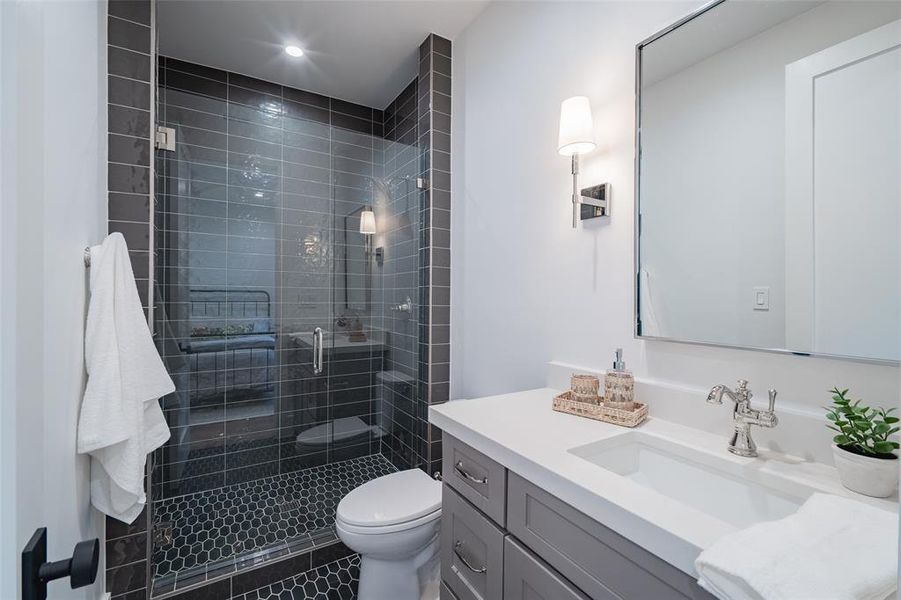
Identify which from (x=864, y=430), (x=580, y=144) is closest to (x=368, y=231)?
(x=580, y=144)

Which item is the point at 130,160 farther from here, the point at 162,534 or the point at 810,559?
the point at 810,559

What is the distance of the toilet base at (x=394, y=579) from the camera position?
1.49m

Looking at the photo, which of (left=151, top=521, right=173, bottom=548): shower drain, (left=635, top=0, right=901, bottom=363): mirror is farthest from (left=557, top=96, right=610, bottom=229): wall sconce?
(left=151, top=521, right=173, bottom=548): shower drain

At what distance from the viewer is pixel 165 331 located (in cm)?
195

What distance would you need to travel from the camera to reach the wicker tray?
108cm

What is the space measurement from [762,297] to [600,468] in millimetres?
596

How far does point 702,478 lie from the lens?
0.91 meters

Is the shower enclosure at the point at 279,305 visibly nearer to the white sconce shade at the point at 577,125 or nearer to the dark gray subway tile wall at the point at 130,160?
the dark gray subway tile wall at the point at 130,160

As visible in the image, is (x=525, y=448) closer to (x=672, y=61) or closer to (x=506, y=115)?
(x=672, y=61)

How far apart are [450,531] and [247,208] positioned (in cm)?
205

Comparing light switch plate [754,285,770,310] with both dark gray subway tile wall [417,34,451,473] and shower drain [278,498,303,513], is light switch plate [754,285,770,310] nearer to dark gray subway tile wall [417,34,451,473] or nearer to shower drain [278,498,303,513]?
dark gray subway tile wall [417,34,451,473]

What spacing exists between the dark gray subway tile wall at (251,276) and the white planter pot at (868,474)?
2.16 metres

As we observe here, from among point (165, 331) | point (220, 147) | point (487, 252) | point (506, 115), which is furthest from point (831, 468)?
point (220, 147)

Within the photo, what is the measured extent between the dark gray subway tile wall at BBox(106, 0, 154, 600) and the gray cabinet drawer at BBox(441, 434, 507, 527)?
1239 mm
